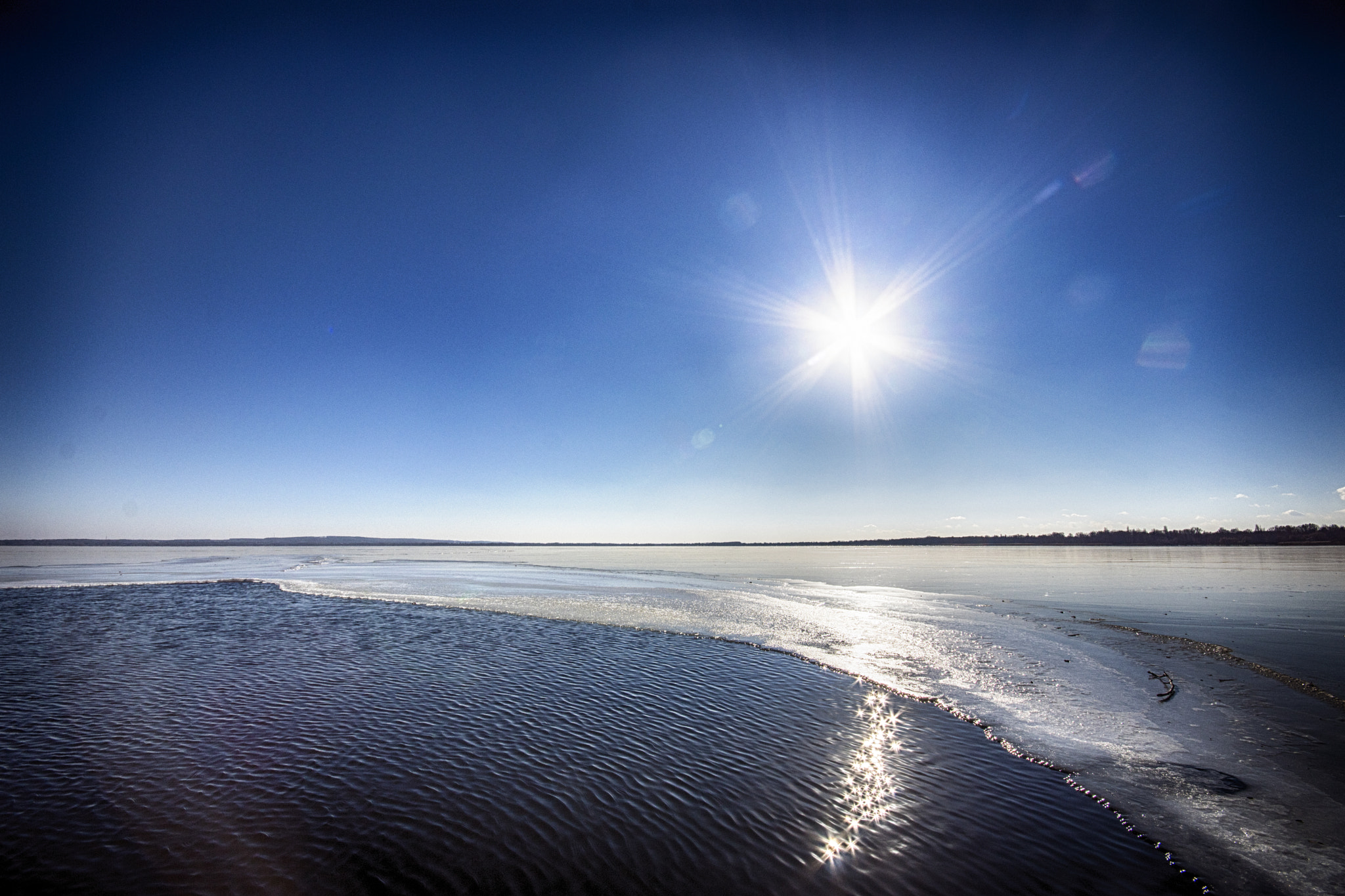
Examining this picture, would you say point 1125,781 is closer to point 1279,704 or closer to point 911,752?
point 911,752

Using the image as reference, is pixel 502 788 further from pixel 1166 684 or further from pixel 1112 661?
pixel 1112 661

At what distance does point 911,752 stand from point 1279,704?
9.41 m

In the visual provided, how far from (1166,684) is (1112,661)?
8.49 feet

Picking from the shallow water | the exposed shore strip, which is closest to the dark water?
the shallow water

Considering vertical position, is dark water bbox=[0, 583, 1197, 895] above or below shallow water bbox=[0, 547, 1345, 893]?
below

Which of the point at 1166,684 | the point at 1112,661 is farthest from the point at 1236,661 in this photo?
the point at 1166,684

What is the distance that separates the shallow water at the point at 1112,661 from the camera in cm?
713

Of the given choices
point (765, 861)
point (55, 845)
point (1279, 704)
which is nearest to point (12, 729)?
point (55, 845)

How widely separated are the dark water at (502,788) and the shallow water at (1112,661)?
3.95ft

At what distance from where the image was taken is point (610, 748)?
30.7ft

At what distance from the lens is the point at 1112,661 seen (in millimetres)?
15641

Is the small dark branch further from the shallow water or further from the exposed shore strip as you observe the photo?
the exposed shore strip

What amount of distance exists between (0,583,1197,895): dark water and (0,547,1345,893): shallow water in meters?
1.20

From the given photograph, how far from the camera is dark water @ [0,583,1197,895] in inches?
233
